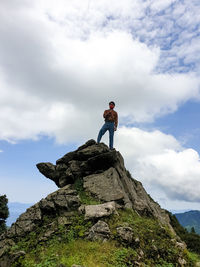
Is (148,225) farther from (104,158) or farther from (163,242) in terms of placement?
(104,158)

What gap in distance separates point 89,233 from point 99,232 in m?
0.64

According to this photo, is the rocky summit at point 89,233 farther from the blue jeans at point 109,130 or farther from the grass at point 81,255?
the blue jeans at point 109,130

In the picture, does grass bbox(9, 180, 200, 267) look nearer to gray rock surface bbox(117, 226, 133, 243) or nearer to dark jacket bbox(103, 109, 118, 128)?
gray rock surface bbox(117, 226, 133, 243)

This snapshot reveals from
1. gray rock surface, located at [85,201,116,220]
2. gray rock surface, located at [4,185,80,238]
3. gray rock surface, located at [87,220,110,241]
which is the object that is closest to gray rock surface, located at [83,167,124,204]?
gray rock surface, located at [4,185,80,238]

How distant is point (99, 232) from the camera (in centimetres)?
1322

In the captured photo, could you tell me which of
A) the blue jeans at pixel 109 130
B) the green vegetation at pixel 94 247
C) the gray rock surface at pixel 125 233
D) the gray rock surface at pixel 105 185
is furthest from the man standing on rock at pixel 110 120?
the gray rock surface at pixel 125 233

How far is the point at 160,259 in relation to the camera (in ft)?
41.4

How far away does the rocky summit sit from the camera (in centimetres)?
1174

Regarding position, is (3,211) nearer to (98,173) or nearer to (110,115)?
(98,173)

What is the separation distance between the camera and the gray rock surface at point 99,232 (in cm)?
1291

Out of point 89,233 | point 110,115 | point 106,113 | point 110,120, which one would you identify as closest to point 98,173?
point 110,120

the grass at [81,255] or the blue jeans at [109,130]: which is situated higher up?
the blue jeans at [109,130]

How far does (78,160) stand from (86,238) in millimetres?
10792

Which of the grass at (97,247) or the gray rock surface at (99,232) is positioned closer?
the grass at (97,247)
